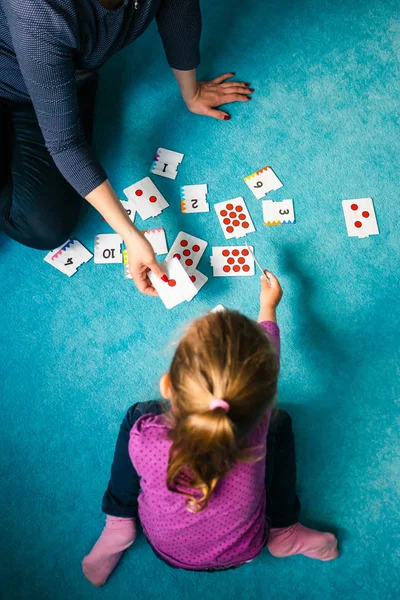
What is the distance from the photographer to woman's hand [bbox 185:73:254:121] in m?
2.05

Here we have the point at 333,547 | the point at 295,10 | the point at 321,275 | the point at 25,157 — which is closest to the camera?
the point at 333,547

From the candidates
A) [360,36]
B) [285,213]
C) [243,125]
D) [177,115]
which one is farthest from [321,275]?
[360,36]

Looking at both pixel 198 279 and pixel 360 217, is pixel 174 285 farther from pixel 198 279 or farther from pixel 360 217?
pixel 360 217

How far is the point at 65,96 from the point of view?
142 cm

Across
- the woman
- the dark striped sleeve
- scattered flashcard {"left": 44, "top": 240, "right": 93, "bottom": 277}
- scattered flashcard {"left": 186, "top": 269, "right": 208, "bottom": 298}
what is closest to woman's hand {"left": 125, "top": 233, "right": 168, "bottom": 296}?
the woman

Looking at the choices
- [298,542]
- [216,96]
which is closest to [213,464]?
[298,542]

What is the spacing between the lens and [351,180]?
200 cm

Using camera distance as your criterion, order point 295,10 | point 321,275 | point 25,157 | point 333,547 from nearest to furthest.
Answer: point 333,547, point 25,157, point 321,275, point 295,10

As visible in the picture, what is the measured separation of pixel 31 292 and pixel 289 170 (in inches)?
43.2

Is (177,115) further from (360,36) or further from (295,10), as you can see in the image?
(360,36)

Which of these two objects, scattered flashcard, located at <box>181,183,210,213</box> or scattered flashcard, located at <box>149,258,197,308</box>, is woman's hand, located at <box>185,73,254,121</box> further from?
scattered flashcard, located at <box>149,258,197,308</box>

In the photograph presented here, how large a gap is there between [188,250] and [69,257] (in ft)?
1.49

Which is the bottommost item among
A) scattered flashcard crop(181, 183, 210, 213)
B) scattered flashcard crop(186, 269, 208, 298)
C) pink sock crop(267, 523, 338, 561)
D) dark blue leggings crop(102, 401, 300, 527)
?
pink sock crop(267, 523, 338, 561)

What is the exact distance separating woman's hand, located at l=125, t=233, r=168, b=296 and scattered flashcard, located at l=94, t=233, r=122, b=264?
0.90ft
